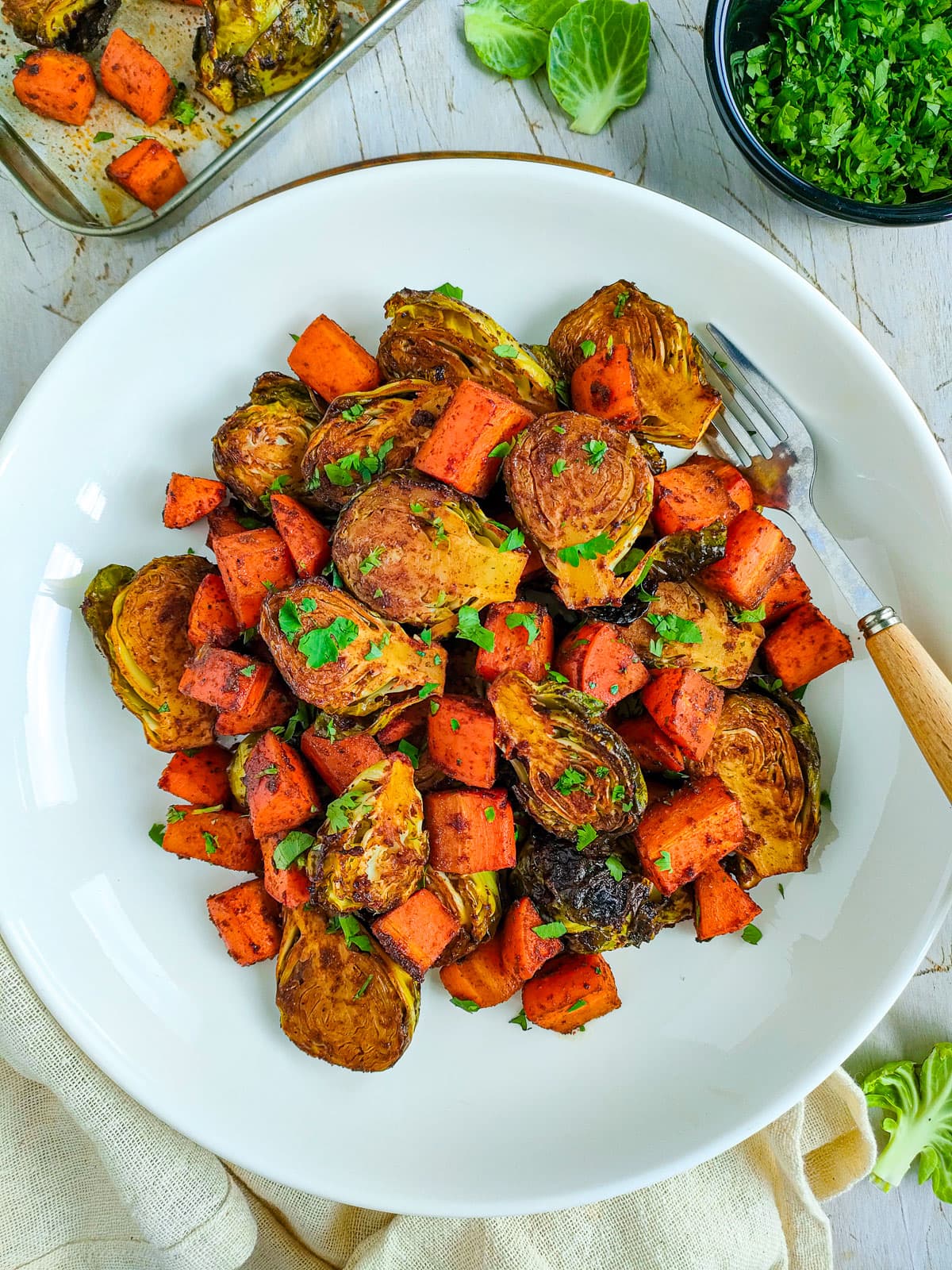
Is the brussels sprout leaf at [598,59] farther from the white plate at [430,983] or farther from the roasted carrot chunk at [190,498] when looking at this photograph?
the roasted carrot chunk at [190,498]

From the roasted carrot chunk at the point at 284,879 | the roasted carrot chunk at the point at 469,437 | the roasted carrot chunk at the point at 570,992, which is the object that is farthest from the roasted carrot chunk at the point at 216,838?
the roasted carrot chunk at the point at 469,437

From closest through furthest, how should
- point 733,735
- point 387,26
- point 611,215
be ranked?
point 733,735 < point 611,215 < point 387,26

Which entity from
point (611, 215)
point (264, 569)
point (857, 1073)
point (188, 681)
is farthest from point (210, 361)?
point (857, 1073)

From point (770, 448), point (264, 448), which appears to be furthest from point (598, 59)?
point (264, 448)

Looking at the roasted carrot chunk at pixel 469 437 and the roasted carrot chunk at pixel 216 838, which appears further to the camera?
the roasted carrot chunk at pixel 216 838

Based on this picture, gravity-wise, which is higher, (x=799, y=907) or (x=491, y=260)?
(x=491, y=260)

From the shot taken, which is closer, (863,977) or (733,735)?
(733,735)

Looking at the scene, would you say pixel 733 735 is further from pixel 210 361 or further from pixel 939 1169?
pixel 939 1169
